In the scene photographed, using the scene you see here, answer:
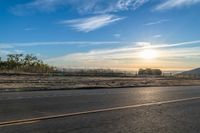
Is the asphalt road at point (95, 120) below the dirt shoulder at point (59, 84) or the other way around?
below

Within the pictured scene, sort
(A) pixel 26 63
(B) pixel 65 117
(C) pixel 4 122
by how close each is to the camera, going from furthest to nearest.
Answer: (A) pixel 26 63, (B) pixel 65 117, (C) pixel 4 122

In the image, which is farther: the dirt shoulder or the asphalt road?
the dirt shoulder

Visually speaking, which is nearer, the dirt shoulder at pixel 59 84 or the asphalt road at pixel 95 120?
the asphalt road at pixel 95 120

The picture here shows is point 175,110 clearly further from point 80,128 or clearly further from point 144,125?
point 80,128

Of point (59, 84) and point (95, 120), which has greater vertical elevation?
point (59, 84)

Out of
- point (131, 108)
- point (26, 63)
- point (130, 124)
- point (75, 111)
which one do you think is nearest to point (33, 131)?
point (130, 124)

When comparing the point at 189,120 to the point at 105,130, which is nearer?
the point at 105,130

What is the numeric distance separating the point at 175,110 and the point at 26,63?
6706cm

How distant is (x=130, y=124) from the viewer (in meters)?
9.68

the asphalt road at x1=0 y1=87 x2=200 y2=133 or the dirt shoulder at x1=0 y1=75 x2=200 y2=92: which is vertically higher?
the dirt shoulder at x1=0 y1=75 x2=200 y2=92

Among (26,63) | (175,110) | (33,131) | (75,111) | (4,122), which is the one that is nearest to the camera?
(33,131)

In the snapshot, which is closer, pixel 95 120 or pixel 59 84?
pixel 95 120

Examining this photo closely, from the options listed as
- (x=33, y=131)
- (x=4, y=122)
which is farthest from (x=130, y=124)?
(x=4, y=122)

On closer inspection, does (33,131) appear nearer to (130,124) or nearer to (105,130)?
(105,130)
